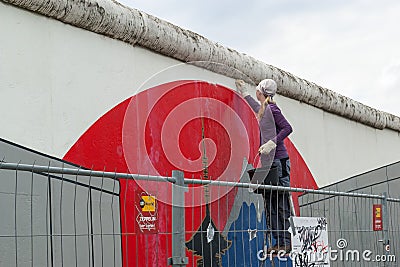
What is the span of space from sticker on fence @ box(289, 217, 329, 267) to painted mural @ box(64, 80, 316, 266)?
136 millimetres

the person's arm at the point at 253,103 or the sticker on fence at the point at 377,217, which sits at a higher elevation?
the person's arm at the point at 253,103

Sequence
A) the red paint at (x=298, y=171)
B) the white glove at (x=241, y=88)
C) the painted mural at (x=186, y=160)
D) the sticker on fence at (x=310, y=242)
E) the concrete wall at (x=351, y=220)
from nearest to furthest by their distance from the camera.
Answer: the painted mural at (x=186, y=160)
the sticker on fence at (x=310, y=242)
the concrete wall at (x=351, y=220)
the white glove at (x=241, y=88)
the red paint at (x=298, y=171)

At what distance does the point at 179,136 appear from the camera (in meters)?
7.31

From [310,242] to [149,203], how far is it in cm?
150

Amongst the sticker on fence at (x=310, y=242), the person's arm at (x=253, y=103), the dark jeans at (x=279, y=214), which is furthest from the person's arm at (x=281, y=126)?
the sticker on fence at (x=310, y=242)

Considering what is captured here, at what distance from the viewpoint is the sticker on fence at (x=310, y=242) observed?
6.17 meters

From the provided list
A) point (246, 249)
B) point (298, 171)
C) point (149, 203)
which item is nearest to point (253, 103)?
point (246, 249)

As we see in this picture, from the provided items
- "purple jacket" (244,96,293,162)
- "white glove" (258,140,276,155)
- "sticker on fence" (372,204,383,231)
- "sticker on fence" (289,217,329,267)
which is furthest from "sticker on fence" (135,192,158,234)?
"sticker on fence" (372,204,383,231)

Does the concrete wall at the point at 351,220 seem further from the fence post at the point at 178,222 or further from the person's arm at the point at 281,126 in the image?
the fence post at the point at 178,222

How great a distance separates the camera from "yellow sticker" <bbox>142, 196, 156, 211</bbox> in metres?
5.52

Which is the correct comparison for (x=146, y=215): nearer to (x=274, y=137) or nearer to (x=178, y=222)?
(x=178, y=222)

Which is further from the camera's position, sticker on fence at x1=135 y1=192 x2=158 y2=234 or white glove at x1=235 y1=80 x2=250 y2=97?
white glove at x1=235 y1=80 x2=250 y2=97

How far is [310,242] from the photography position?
6.38 meters

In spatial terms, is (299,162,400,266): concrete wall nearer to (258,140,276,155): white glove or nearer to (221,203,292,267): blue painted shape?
(258,140,276,155): white glove
